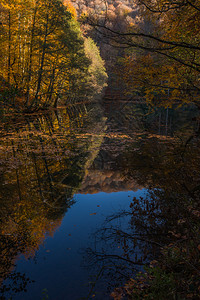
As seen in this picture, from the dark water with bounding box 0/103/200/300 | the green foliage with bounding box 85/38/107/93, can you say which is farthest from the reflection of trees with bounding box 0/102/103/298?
the green foliage with bounding box 85/38/107/93

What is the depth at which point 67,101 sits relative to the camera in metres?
45.2

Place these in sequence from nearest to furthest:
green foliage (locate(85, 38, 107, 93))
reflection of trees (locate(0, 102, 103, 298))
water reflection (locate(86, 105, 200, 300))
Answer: water reflection (locate(86, 105, 200, 300)) → reflection of trees (locate(0, 102, 103, 298)) → green foliage (locate(85, 38, 107, 93))

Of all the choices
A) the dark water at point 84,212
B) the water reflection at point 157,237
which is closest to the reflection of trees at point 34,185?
the dark water at point 84,212

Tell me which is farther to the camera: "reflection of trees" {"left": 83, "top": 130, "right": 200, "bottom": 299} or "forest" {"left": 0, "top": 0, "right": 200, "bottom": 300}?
"forest" {"left": 0, "top": 0, "right": 200, "bottom": 300}

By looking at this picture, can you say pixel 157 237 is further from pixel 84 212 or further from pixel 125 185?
pixel 125 185

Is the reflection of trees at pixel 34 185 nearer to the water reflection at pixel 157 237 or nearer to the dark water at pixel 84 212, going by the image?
the dark water at pixel 84 212

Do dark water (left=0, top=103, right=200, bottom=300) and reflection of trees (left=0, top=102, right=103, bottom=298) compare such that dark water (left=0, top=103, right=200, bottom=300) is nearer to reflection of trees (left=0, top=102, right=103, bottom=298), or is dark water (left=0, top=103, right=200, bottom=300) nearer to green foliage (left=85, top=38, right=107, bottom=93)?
reflection of trees (left=0, top=102, right=103, bottom=298)

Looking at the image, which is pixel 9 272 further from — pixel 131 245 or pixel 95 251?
pixel 131 245

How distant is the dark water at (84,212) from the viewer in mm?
4414

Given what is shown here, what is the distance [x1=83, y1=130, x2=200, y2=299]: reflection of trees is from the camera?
339cm

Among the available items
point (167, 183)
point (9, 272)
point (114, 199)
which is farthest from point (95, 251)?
point (167, 183)

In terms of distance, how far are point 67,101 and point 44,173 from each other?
37369mm

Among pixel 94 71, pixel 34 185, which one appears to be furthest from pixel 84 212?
pixel 94 71

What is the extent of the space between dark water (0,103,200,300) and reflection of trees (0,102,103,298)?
0.03 metres
